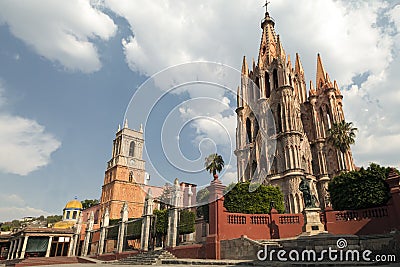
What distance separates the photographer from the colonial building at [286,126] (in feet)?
126

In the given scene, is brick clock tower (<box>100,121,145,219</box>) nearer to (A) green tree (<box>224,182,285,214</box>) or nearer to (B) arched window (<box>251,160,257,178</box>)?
(B) arched window (<box>251,160,257,178</box>)

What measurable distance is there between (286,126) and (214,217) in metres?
27.9

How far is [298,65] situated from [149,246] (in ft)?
154

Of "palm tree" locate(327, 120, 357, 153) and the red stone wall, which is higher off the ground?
"palm tree" locate(327, 120, 357, 153)

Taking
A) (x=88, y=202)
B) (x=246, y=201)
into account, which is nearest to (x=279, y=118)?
(x=246, y=201)

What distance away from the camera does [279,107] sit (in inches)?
1706

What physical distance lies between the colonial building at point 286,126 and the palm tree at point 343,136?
2599 millimetres

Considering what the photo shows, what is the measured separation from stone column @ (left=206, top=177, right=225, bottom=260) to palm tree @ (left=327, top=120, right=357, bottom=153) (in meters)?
29.3

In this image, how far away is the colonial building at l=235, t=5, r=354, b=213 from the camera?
38438mm

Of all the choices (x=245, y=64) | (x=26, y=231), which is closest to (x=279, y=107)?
(x=245, y=64)

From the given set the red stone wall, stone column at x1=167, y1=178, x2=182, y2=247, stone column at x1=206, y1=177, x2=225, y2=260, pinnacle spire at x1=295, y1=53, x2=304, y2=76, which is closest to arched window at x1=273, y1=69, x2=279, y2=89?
pinnacle spire at x1=295, y1=53, x2=304, y2=76

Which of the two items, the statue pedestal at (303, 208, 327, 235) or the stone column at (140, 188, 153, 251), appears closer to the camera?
the statue pedestal at (303, 208, 327, 235)

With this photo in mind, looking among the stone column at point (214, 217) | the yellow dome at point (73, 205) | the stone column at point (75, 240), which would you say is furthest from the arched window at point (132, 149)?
the stone column at point (214, 217)

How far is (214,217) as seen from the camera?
50.4 feet
